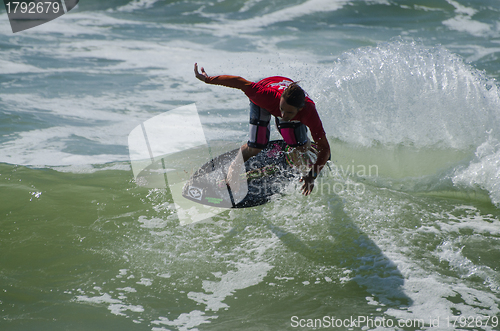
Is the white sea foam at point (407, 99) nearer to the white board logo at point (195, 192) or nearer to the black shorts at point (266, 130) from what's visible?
the black shorts at point (266, 130)

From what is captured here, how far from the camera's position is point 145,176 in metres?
4.93

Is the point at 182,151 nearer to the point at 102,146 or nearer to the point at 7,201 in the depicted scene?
the point at 102,146

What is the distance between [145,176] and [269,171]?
1715 mm

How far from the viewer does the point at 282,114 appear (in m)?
3.25

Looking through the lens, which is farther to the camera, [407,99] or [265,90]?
[407,99]

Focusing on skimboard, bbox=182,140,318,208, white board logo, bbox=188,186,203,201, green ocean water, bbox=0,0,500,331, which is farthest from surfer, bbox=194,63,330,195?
green ocean water, bbox=0,0,500,331

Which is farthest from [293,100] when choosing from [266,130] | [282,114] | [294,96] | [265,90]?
[266,130]

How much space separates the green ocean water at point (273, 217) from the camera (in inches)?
107

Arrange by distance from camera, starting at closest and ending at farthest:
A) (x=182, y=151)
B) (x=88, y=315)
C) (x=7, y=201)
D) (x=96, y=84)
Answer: (x=88, y=315) → (x=7, y=201) → (x=182, y=151) → (x=96, y=84)

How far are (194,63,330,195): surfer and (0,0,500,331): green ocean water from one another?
0.57 metres

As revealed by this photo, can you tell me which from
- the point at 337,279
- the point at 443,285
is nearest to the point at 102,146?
the point at 337,279

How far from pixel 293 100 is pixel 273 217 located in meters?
1.29

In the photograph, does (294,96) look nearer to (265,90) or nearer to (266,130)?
(265,90)

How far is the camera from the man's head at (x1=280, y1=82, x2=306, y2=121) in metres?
3.11
